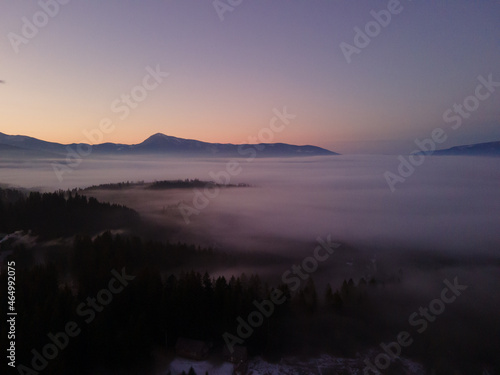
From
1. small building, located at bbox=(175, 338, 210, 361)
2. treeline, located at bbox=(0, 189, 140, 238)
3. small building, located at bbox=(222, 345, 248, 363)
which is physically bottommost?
small building, located at bbox=(222, 345, 248, 363)

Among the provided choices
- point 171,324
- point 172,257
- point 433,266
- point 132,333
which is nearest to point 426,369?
point 171,324

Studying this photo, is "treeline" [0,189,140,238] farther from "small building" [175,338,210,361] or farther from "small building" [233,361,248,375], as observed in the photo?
"small building" [233,361,248,375]

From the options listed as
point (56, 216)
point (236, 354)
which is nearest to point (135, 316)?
point (236, 354)

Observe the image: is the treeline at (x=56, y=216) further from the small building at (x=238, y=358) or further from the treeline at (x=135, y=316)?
the small building at (x=238, y=358)

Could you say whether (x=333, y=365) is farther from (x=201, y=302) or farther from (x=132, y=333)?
(x=132, y=333)

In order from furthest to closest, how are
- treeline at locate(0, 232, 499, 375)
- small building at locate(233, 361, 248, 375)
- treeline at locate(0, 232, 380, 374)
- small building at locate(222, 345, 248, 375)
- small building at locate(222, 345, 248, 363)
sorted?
small building at locate(222, 345, 248, 363) → small building at locate(222, 345, 248, 375) → small building at locate(233, 361, 248, 375) → treeline at locate(0, 232, 499, 375) → treeline at locate(0, 232, 380, 374)

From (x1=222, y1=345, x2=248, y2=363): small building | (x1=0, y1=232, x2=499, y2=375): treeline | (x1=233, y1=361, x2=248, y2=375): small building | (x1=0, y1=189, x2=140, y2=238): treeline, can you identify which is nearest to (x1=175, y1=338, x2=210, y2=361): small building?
(x1=0, y1=232, x2=499, y2=375): treeline
